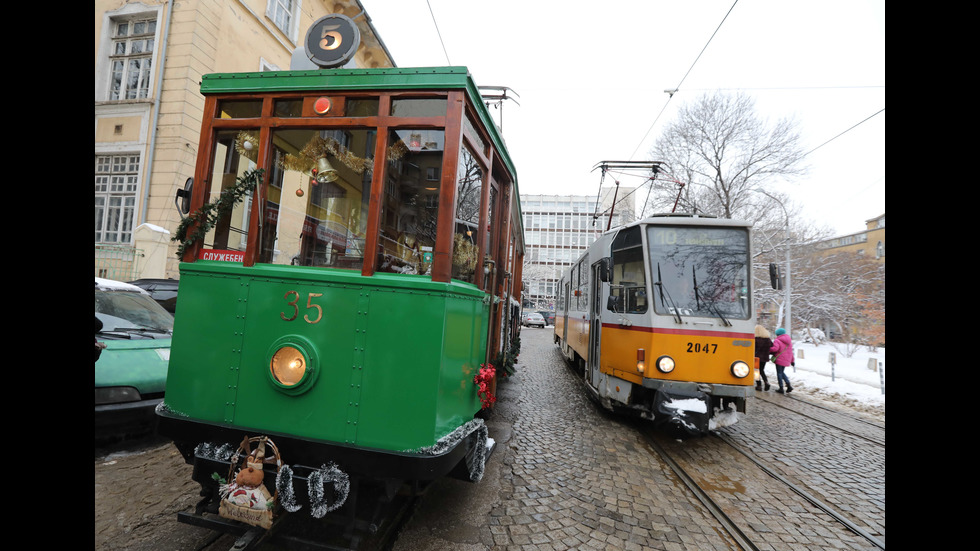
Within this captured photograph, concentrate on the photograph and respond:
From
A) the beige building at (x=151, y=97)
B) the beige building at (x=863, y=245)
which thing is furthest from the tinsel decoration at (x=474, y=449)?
the beige building at (x=863, y=245)

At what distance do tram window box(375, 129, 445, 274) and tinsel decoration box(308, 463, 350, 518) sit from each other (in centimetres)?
122

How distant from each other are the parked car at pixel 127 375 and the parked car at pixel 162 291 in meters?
3.48

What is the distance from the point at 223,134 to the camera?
9.76ft

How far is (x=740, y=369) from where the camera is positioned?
513 centimetres

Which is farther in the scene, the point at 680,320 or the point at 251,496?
the point at 680,320

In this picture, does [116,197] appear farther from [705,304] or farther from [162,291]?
[705,304]

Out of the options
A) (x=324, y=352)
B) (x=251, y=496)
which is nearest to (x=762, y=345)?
(x=324, y=352)

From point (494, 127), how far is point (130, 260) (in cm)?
1129

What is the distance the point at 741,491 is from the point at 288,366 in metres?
4.40

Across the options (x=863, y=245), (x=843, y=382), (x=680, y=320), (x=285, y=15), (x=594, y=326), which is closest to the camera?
(x=680, y=320)
